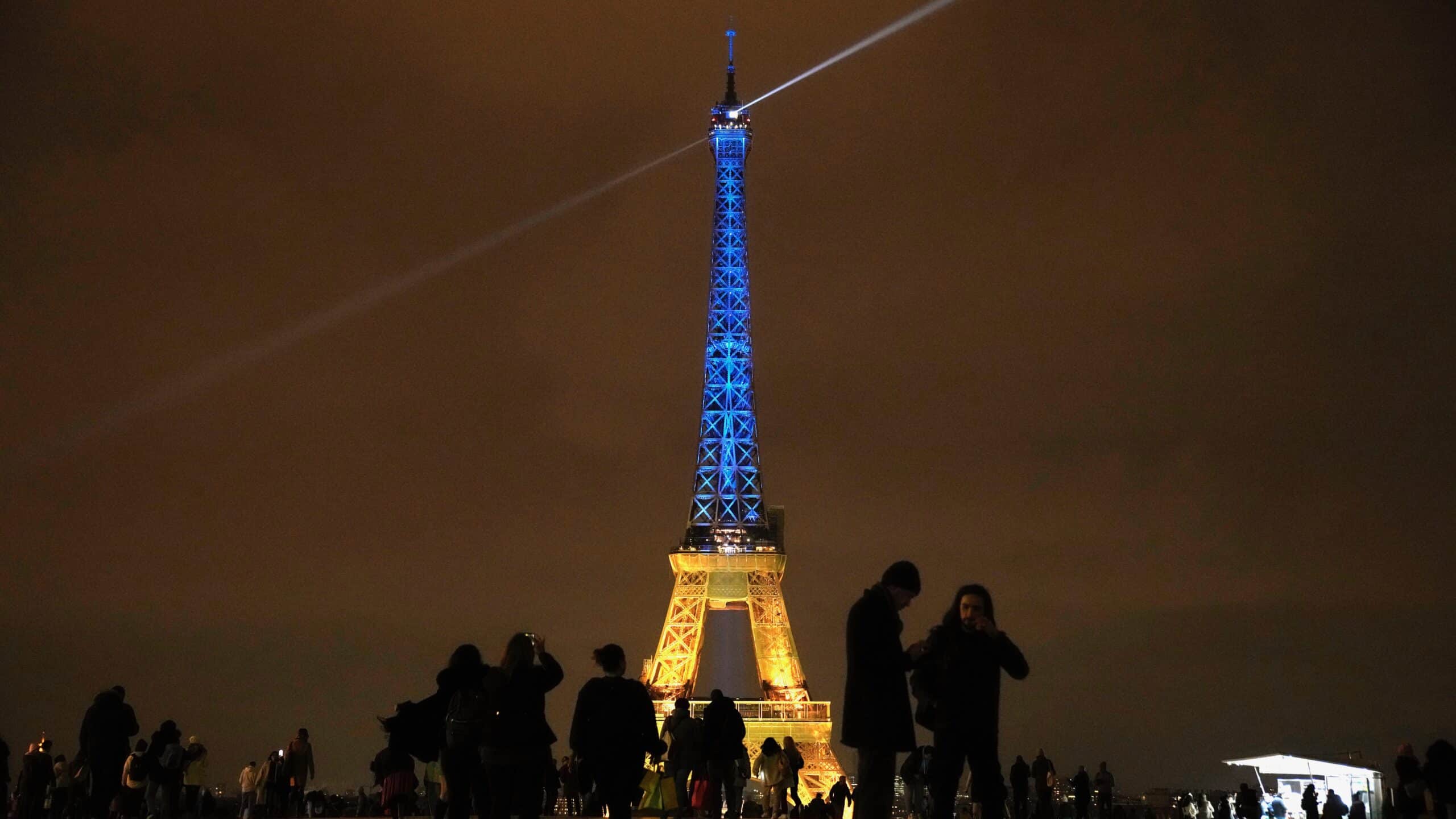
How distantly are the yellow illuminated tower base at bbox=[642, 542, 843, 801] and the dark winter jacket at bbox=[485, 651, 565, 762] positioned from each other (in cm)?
4461

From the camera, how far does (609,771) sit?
10398mm

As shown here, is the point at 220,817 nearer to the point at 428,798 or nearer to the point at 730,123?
the point at 428,798

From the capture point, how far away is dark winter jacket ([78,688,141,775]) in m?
15.8

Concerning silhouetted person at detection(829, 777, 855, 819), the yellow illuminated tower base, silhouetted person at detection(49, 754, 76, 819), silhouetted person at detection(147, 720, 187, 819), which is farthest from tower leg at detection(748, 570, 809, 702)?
silhouetted person at detection(147, 720, 187, 819)

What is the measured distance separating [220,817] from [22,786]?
7411 millimetres

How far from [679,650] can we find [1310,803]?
3631 cm

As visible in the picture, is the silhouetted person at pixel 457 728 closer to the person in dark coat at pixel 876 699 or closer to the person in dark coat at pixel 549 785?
the person in dark coat at pixel 549 785

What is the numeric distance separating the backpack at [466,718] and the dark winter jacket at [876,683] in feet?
9.12

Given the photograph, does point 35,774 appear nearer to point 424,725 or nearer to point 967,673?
point 424,725

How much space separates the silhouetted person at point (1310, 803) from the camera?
25562 mm

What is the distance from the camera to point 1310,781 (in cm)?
2656

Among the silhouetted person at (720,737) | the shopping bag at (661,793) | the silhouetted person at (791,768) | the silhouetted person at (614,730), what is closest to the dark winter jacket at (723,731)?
the silhouetted person at (720,737)

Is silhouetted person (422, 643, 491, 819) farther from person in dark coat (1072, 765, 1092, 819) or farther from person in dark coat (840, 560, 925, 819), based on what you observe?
person in dark coat (1072, 765, 1092, 819)

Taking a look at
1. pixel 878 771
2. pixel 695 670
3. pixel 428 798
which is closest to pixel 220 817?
pixel 428 798
